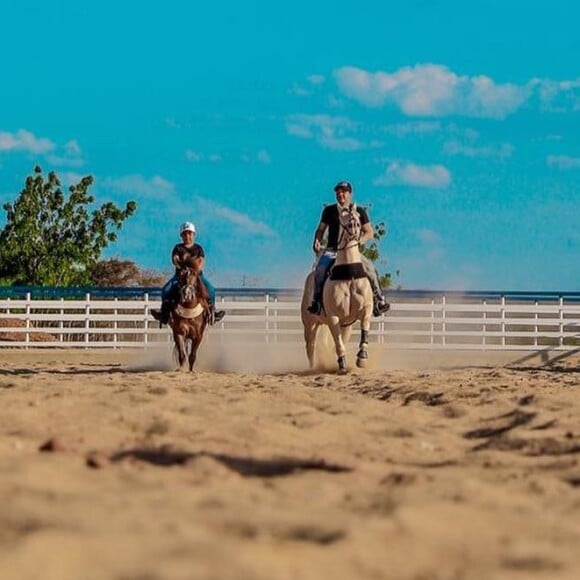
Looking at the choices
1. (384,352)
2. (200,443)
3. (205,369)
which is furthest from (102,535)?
(384,352)

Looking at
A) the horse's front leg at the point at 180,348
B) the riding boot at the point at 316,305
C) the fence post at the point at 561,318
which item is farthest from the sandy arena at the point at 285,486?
the fence post at the point at 561,318

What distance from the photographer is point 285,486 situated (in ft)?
17.1

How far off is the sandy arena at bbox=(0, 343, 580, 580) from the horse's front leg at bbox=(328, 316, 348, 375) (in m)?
4.67

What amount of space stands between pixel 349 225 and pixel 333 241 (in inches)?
15.5

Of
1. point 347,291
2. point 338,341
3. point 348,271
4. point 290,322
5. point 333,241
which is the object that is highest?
point 333,241

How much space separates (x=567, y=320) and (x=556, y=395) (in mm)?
15338

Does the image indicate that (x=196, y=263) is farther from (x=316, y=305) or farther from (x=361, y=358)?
(x=361, y=358)

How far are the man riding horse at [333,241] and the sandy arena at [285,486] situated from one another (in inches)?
180

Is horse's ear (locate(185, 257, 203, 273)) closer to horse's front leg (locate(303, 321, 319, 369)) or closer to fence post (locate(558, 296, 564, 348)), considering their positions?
horse's front leg (locate(303, 321, 319, 369))

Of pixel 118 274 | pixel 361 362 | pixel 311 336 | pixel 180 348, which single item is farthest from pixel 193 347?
pixel 118 274

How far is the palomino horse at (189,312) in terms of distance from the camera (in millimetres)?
14523

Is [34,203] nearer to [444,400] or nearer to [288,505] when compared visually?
[444,400]

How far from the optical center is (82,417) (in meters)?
7.62

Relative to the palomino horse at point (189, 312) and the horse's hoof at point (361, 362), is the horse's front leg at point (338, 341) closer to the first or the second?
the horse's hoof at point (361, 362)
